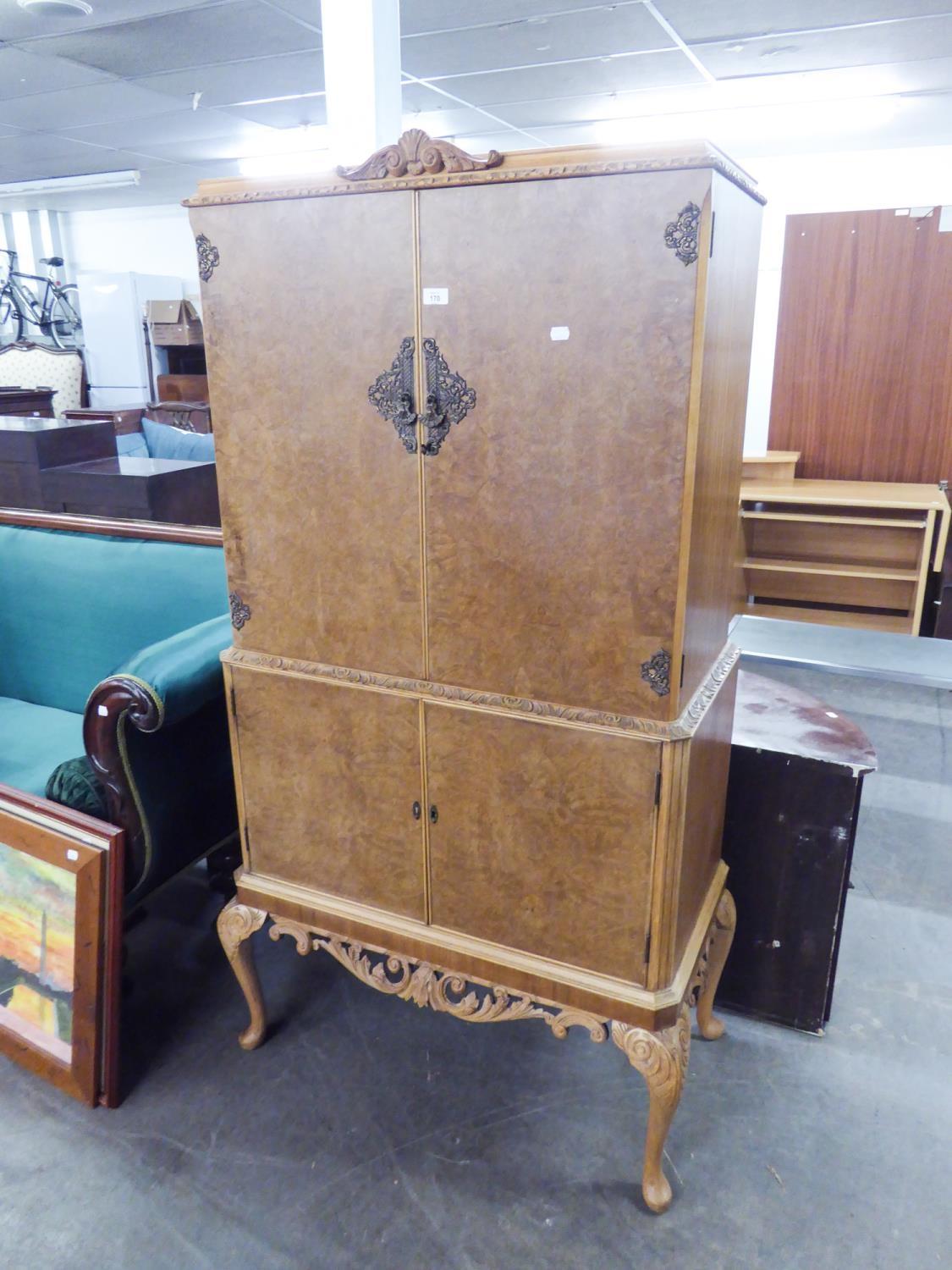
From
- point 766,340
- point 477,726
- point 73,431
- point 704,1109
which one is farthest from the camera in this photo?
point 766,340

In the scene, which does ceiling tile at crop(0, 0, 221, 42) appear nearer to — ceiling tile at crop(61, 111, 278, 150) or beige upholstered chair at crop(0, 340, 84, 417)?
ceiling tile at crop(61, 111, 278, 150)

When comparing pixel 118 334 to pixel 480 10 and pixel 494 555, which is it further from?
pixel 494 555

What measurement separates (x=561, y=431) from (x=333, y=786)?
71 centimetres

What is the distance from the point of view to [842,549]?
3848mm

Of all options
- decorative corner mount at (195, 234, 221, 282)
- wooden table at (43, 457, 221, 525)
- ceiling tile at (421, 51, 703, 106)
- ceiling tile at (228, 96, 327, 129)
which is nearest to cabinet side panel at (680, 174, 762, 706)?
decorative corner mount at (195, 234, 221, 282)

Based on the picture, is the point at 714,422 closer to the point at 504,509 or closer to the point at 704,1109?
the point at 504,509

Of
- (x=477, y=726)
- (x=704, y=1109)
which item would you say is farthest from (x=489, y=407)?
(x=704, y=1109)

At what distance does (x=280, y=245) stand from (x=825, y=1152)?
1.69 m

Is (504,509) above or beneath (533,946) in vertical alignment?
above

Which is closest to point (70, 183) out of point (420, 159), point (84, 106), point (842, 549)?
point (84, 106)

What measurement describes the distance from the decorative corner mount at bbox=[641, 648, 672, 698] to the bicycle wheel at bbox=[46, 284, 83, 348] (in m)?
8.74

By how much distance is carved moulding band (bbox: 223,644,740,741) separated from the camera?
123cm

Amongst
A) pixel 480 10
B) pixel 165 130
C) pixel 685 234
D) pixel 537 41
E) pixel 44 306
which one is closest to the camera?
pixel 685 234

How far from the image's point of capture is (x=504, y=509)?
4.05ft
